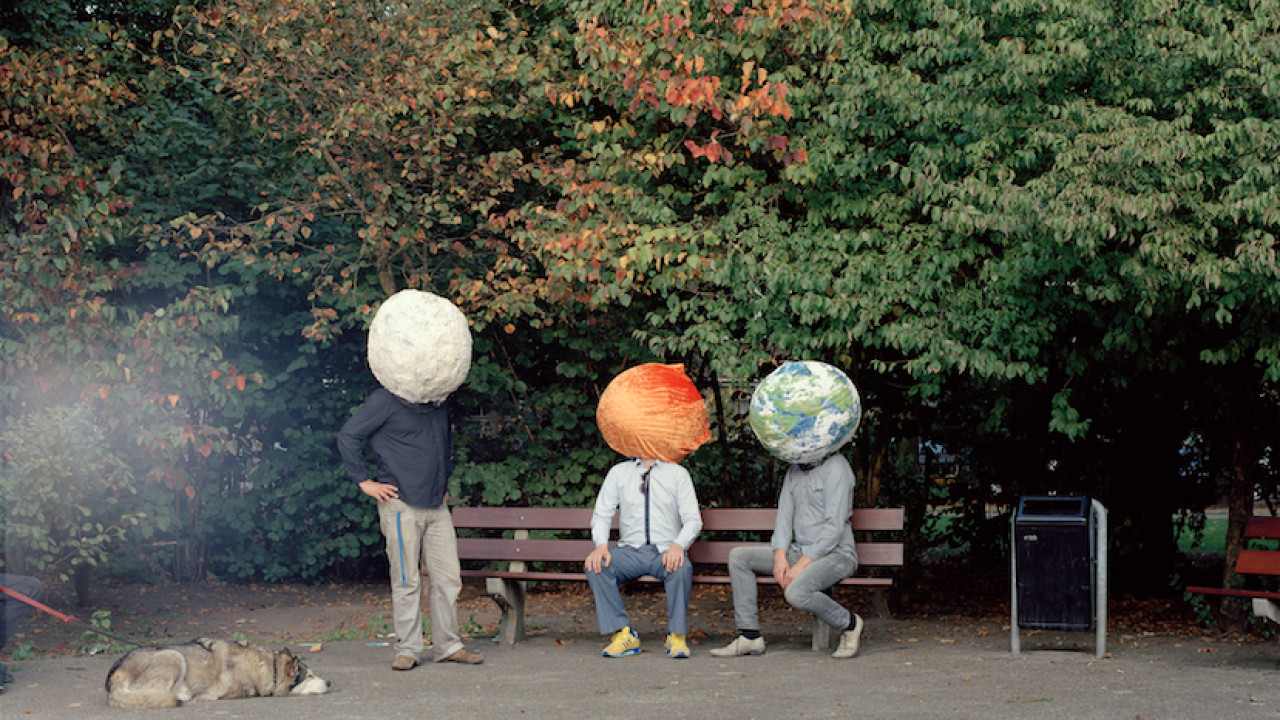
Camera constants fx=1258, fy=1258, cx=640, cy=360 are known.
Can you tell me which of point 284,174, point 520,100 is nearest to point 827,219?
point 520,100

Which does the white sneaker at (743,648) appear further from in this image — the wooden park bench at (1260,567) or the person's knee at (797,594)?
the wooden park bench at (1260,567)

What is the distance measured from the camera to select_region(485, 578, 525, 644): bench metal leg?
779 centimetres

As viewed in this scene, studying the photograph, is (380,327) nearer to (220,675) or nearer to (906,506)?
(220,675)

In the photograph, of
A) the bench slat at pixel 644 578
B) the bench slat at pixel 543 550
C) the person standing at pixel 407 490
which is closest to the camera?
the person standing at pixel 407 490

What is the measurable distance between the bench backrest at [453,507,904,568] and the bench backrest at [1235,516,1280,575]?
192cm

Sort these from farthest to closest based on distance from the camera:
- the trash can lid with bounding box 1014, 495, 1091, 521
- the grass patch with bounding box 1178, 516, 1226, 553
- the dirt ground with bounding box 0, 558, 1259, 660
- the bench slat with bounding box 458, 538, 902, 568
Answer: the grass patch with bounding box 1178, 516, 1226, 553 → the dirt ground with bounding box 0, 558, 1259, 660 → the bench slat with bounding box 458, 538, 902, 568 → the trash can lid with bounding box 1014, 495, 1091, 521

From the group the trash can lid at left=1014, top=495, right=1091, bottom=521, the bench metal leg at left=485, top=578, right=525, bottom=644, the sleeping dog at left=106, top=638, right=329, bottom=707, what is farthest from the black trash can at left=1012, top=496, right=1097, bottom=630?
the sleeping dog at left=106, top=638, right=329, bottom=707

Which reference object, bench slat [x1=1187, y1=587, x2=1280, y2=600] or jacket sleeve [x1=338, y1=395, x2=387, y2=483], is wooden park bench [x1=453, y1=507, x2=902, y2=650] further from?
bench slat [x1=1187, y1=587, x2=1280, y2=600]

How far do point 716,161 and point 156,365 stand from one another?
4234mm

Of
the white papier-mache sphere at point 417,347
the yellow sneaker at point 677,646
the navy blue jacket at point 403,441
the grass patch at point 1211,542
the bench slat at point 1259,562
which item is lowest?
the grass patch at point 1211,542

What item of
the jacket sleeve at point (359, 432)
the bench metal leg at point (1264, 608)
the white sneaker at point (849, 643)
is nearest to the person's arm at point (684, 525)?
the white sneaker at point (849, 643)

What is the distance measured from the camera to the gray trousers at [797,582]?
22.8 ft

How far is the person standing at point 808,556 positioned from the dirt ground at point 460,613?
940 millimetres

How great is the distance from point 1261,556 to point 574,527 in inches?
156
